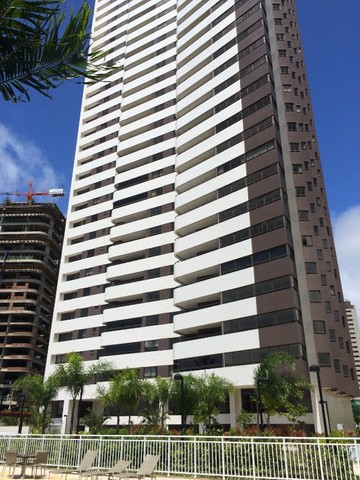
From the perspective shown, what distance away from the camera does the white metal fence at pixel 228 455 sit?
39.8 feet

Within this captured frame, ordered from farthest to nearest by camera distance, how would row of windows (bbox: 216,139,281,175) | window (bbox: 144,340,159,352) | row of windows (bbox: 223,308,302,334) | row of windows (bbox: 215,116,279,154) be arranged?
window (bbox: 144,340,159,352) < row of windows (bbox: 215,116,279,154) < row of windows (bbox: 216,139,281,175) < row of windows (bbox: 223,308,302,334)

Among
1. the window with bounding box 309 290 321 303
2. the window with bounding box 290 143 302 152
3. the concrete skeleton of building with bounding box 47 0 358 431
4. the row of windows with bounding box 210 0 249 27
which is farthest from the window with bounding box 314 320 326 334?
the row of windows with bounding box 210 0 249 27

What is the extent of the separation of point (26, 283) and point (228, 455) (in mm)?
79573

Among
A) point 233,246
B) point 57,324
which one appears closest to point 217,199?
point 233,246

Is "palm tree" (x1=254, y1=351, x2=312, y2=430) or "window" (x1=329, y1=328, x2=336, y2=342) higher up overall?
"window" (x1=329, y1=328, x2=336, y2=342)

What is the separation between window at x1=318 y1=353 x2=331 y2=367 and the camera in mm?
35969

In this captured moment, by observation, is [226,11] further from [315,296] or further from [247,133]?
[315,296]

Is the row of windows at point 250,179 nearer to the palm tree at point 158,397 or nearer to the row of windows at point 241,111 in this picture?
the row of windows at point 241,111

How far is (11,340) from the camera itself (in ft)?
267

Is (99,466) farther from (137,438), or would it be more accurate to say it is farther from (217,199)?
(217,199)

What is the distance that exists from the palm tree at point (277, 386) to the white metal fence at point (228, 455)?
13528 mm

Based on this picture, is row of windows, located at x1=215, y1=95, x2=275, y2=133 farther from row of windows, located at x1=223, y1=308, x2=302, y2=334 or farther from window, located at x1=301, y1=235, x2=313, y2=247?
row of windows, located at x1=223, y1=308, x2=302, y2=334

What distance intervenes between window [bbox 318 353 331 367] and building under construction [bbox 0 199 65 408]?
59.3m

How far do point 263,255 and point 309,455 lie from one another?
28.1 metres
